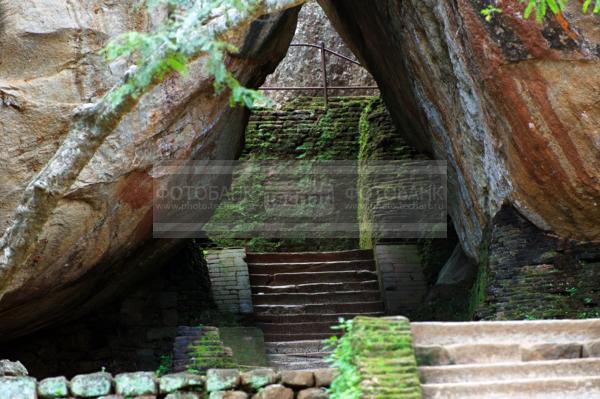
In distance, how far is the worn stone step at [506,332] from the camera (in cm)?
705

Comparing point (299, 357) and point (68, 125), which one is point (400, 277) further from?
point (68, 125)

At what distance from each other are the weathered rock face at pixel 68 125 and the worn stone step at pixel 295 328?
2.93 metres

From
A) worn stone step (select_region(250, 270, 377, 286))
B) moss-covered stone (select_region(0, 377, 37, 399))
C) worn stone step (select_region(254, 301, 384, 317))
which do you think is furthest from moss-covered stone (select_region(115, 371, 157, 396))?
worn stone step (select_region(250, 270, 377, 286))

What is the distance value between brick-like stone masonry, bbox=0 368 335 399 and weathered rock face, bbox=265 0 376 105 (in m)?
12.9

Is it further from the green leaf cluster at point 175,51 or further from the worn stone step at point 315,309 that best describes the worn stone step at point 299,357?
the green leaf cluster at point 175,51

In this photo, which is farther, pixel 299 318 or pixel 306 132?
pixel 306 132

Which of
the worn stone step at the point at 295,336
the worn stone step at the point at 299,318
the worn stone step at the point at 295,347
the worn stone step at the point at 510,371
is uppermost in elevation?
the worn stone step at the point at 299,318

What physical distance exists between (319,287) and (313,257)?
3.61 ft

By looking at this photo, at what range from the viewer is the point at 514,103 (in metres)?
9.77

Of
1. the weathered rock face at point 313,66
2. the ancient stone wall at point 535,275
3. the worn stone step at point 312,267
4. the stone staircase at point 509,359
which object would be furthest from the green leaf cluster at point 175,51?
the weathered rock face at point 313,66

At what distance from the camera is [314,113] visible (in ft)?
62.6

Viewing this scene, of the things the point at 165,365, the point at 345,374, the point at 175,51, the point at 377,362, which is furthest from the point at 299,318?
the point at 175,51

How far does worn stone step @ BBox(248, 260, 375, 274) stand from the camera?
15.5 m

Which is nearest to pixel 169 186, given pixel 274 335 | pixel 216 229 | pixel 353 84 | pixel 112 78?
pixel 112 78
